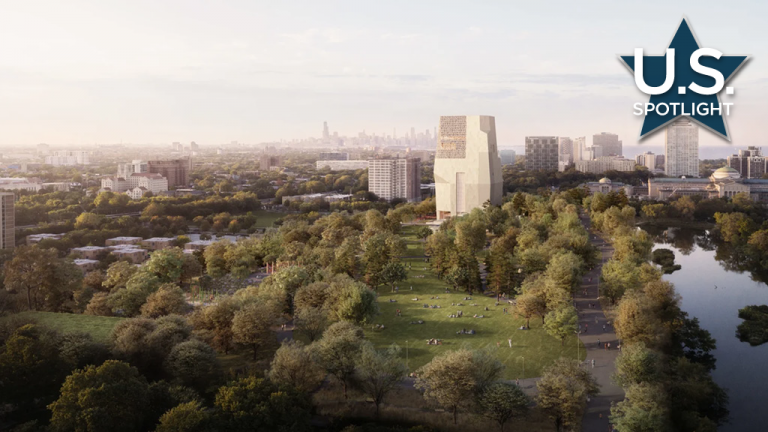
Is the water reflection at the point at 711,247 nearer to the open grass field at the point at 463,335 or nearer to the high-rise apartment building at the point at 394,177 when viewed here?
the open grass field at the point at 463,335

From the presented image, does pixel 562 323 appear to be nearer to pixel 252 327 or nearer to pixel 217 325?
pixel 252 327

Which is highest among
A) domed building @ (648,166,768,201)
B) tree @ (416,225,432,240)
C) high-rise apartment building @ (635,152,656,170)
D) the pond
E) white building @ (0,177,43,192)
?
high-rise apartment building @ (635,152,656,170)

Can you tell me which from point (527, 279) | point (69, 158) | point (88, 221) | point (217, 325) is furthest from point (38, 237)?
point (69, 158)

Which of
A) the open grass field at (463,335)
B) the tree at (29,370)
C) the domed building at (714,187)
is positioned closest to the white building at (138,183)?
the open grass field at (463,335)


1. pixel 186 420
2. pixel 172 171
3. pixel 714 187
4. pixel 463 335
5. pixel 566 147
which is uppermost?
pixel 566 147

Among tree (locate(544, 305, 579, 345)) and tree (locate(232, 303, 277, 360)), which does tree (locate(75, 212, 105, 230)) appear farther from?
tree (locate(544, 305, 579, 345))

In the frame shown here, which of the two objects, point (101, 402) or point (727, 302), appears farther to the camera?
point (727, 302)

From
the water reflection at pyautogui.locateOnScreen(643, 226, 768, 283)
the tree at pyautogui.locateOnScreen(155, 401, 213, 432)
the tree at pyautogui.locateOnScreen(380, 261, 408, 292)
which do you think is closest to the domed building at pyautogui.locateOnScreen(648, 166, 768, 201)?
the water reflection at pyautogui.locateOnScreen(643, 226, 768, 283)
